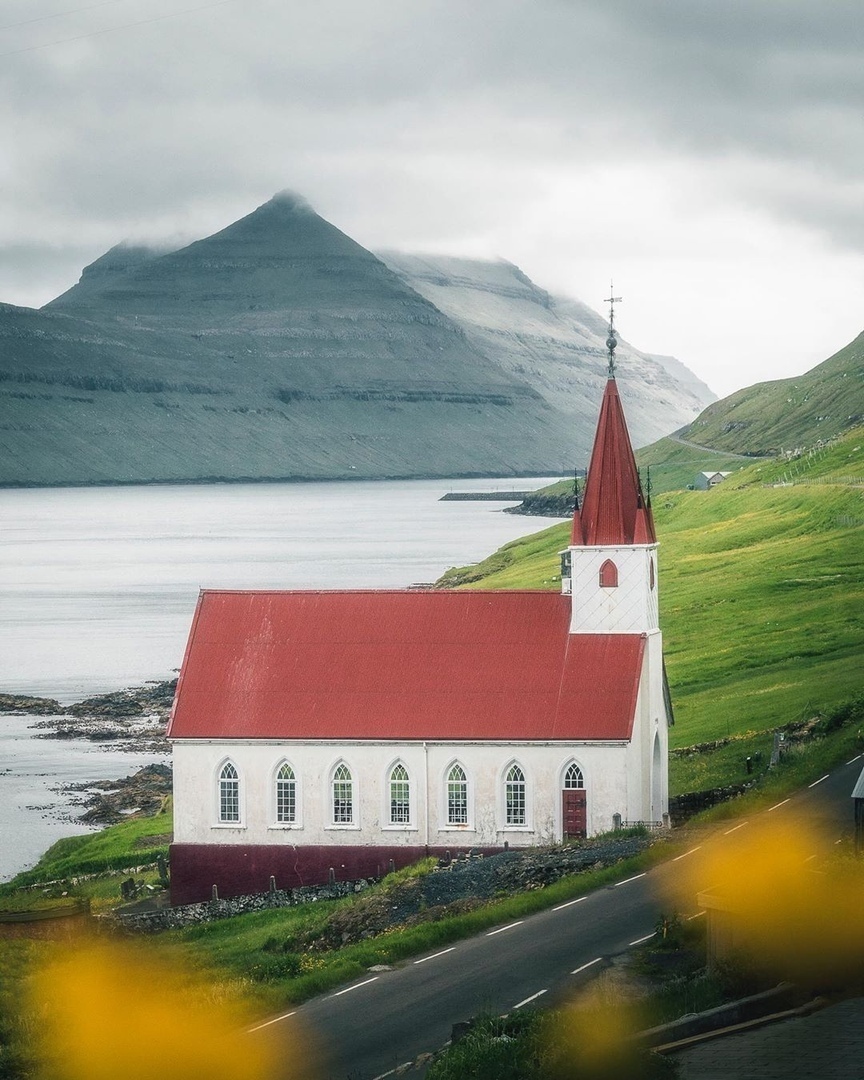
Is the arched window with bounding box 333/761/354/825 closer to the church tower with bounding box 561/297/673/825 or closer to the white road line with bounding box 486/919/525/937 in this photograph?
the church tower with bounding box 561/297/673/825

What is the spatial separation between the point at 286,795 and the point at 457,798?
4.84 metres

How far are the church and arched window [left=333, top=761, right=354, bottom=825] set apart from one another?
4 cm

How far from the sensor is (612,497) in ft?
175

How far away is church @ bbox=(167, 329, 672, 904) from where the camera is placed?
1999 inches

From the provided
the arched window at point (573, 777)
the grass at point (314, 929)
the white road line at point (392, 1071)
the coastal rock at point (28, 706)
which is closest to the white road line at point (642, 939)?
the grass at point (314, 929)

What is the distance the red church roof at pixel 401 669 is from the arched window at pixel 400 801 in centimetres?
125

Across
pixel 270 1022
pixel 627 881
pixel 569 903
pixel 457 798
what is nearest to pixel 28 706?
pixel 457 798

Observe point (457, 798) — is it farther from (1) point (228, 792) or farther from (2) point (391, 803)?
(1) point (228, 792)

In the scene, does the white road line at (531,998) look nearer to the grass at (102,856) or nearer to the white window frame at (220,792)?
the white window frame at (220,792)

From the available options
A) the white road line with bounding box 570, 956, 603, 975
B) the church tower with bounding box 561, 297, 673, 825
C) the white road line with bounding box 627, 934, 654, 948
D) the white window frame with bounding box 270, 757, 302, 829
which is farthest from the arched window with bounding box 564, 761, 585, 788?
the white road line with bounding box 570, 956, 603, 975

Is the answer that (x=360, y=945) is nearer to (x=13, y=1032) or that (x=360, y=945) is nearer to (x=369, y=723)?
(x=13, y=1032)

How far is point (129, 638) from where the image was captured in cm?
13738

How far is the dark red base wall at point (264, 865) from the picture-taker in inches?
2010

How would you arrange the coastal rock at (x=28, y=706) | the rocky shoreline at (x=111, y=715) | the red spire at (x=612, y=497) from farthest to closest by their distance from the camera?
the coastal rock at (x=28, y=706) < the rocky shoreline at (x=111, y=715) < the red spire at (x=612, y=497)
